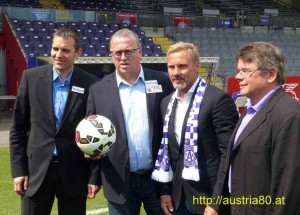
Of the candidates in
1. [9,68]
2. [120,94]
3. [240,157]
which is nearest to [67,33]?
[120,94]

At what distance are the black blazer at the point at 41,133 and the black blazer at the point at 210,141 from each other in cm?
93

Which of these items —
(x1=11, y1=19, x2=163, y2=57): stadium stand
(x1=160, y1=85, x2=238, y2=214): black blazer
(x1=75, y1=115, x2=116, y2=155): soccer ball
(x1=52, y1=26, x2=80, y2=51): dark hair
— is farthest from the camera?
(x1=11, y1=19, x2=163, y2=57): stadium stand

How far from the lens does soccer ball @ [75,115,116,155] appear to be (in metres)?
3.38

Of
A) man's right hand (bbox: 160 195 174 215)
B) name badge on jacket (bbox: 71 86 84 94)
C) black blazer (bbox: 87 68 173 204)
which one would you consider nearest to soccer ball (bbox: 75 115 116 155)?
black blazer (bbox: 87 68 173 204)

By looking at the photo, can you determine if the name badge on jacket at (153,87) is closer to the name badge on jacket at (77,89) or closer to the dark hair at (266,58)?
the name badge on jacket at (77,89)

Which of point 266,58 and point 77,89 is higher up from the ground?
point 266,58

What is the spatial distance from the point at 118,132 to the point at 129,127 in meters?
0.09

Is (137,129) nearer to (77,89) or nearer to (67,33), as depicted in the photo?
(77,89)

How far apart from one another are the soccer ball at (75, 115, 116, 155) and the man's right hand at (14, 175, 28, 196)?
66cm

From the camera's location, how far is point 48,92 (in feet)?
12.1

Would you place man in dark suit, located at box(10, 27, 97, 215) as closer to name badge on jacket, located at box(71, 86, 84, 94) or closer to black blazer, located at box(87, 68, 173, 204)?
name badge on jacket, located at box(71, 86, 84, 94)

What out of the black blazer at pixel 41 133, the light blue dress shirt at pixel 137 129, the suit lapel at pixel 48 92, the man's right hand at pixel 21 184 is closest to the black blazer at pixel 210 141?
the light blue dress shirt at pixel 137 129

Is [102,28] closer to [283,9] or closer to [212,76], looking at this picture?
[212,76]

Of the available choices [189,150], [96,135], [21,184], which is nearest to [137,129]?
[96,135]
